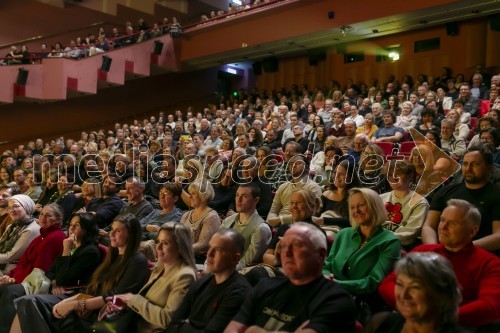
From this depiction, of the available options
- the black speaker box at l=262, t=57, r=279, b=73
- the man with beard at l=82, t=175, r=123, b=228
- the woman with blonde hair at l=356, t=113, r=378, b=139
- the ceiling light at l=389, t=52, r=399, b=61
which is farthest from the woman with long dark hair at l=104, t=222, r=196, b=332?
the black speaker box at l=262, t=57, r=279, b=73

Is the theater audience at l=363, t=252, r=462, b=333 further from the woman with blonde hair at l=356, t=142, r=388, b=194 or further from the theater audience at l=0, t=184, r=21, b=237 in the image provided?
the theater audience at l=0, t=184, r=21, b=237

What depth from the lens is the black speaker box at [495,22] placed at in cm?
685

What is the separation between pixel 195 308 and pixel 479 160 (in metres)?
1.24

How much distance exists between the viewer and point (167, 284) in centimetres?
207

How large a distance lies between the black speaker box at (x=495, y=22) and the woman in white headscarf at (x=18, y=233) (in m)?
6.27

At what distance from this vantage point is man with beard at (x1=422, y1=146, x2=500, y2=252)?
1968mm

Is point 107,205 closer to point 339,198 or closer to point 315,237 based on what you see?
point 339,198

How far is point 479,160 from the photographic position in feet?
6.74

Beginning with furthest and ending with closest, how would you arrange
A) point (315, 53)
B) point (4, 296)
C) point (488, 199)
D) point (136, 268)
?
point (315, 53), point (4, 296), point (136, 268), point (488, 199)

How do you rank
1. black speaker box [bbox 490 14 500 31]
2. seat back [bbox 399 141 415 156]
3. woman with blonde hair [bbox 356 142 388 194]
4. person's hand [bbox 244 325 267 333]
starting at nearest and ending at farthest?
person's hand [bbox 244 325 267 333] → woman with blonde hair [bbox 356 142 388 194] → seat back [bbox 399 141 415 156] → black speaker box [bbox 490 14 500 31]

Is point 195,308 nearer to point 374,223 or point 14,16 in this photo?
point 374,223

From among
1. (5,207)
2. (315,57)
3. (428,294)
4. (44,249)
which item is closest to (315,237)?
(428,294)

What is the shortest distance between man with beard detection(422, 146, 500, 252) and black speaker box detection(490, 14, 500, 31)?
553cm

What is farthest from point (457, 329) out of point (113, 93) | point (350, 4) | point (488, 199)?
point (113, 93)
